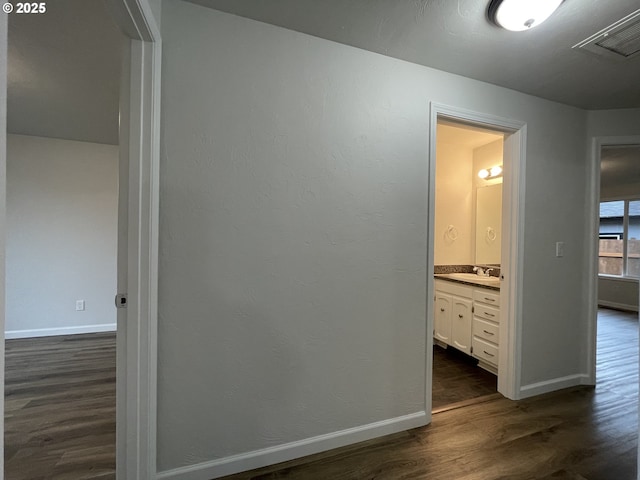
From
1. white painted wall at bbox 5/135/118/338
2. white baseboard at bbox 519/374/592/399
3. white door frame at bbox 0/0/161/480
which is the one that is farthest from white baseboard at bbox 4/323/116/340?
white baseboard at bbox 519/374/592/399

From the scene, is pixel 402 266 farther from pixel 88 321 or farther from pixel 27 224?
pixel 27 224

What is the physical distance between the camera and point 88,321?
356cm

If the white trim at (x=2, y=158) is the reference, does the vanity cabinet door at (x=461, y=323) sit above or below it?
below

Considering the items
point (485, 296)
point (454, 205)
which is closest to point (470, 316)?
point (485, 296)

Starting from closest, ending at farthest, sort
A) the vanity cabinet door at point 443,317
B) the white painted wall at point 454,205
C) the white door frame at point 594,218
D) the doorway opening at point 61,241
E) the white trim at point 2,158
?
the white trim at point 2,158 → the doorway opening at point 61,241 → the white door frame at point 594,218 → the vanity cabinet door at point 443,317 → the white painted wall at point 454,205

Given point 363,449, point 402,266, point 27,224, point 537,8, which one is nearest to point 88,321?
point 27,224

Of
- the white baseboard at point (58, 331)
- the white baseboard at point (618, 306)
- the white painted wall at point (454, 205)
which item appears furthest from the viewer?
the white baseboard at point (618, 306)

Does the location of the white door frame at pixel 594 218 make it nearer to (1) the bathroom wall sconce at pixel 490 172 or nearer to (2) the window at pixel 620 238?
(1) the bathroom wall sconce at pixel 490 172

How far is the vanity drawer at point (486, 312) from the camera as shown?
239 centimetres

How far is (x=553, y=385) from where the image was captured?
230cm

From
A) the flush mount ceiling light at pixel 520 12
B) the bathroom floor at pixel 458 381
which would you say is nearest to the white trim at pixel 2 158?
the flush mount ceiling light at pixel 520 12

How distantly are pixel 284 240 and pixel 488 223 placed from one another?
2853mm

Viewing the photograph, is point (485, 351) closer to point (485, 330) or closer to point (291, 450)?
point (485, 330)

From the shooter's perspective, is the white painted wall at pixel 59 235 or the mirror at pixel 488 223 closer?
the mirror at pixel 488 223
